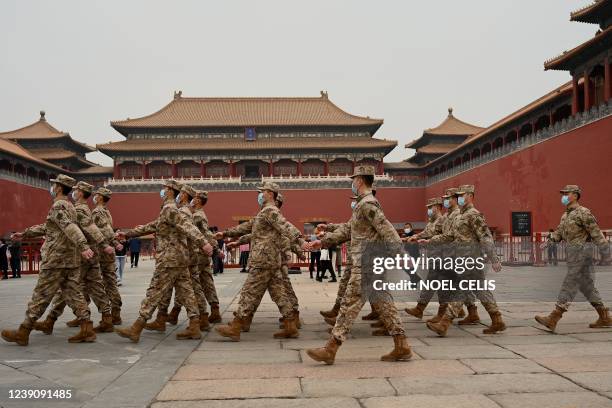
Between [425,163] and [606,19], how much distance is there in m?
19.2

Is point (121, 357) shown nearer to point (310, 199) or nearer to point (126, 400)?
point (126, 400)

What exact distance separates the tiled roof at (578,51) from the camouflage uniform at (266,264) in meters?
14.4

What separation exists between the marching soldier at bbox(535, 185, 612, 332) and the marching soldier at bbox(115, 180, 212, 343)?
329cm

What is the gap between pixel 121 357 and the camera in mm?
4316

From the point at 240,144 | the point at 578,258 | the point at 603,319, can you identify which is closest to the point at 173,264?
the point at 578,258

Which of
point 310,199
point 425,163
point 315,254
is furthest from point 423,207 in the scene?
point 315,254

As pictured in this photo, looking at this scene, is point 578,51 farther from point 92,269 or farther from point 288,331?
point 92,269

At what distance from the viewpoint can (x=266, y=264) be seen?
5180mm

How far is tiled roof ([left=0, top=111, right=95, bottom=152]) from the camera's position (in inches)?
1341

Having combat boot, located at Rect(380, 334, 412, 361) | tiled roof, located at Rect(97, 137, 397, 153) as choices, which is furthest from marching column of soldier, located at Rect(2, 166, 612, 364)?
Answer: tiled roof, located at Rect(97, 137, 397, 153)

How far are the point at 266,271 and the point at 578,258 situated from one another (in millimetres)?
2955

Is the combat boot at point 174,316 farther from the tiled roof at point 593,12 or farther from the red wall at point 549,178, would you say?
the tiled roof at point 593,12

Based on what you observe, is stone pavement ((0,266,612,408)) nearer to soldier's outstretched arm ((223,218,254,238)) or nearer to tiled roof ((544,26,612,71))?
soldier's outstretched arm ((223,218,254,238))

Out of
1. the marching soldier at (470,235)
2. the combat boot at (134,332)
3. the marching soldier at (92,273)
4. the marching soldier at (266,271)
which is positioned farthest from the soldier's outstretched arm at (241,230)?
the marching soldier at (470,235)
